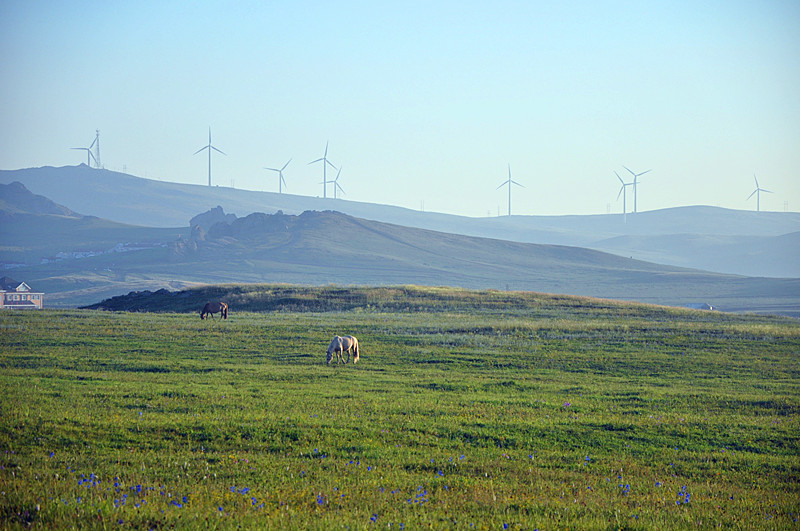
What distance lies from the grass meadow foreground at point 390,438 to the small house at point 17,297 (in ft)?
450

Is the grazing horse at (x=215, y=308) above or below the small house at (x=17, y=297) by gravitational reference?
above

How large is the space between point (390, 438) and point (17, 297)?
17006 centimetres

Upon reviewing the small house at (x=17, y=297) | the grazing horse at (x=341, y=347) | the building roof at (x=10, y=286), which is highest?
the grazing horse at (x=341, y=347)

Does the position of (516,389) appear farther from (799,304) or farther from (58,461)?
(799,304)

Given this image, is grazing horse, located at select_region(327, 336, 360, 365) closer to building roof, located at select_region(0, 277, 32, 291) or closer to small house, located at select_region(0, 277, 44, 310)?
small house, located at select_region(0, 277, 44, 310)

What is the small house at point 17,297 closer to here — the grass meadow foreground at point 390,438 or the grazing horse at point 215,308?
the grazing horse at point 215,308

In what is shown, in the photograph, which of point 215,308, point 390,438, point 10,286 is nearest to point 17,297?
point 10,286

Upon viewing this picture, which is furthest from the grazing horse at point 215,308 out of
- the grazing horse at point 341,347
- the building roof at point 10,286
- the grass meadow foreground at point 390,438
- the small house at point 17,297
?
the building roof at point 10,286

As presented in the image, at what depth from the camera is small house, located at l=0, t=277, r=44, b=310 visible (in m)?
157

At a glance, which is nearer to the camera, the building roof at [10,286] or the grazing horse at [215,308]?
the grazing horse at [215,308]

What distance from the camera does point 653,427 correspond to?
19125mm

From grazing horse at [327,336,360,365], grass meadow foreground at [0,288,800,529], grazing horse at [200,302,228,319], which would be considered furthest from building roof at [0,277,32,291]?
grazing horse at [327,336,360,365]

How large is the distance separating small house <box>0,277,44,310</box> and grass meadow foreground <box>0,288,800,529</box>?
137 m

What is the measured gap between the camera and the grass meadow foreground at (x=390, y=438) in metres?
10.3
